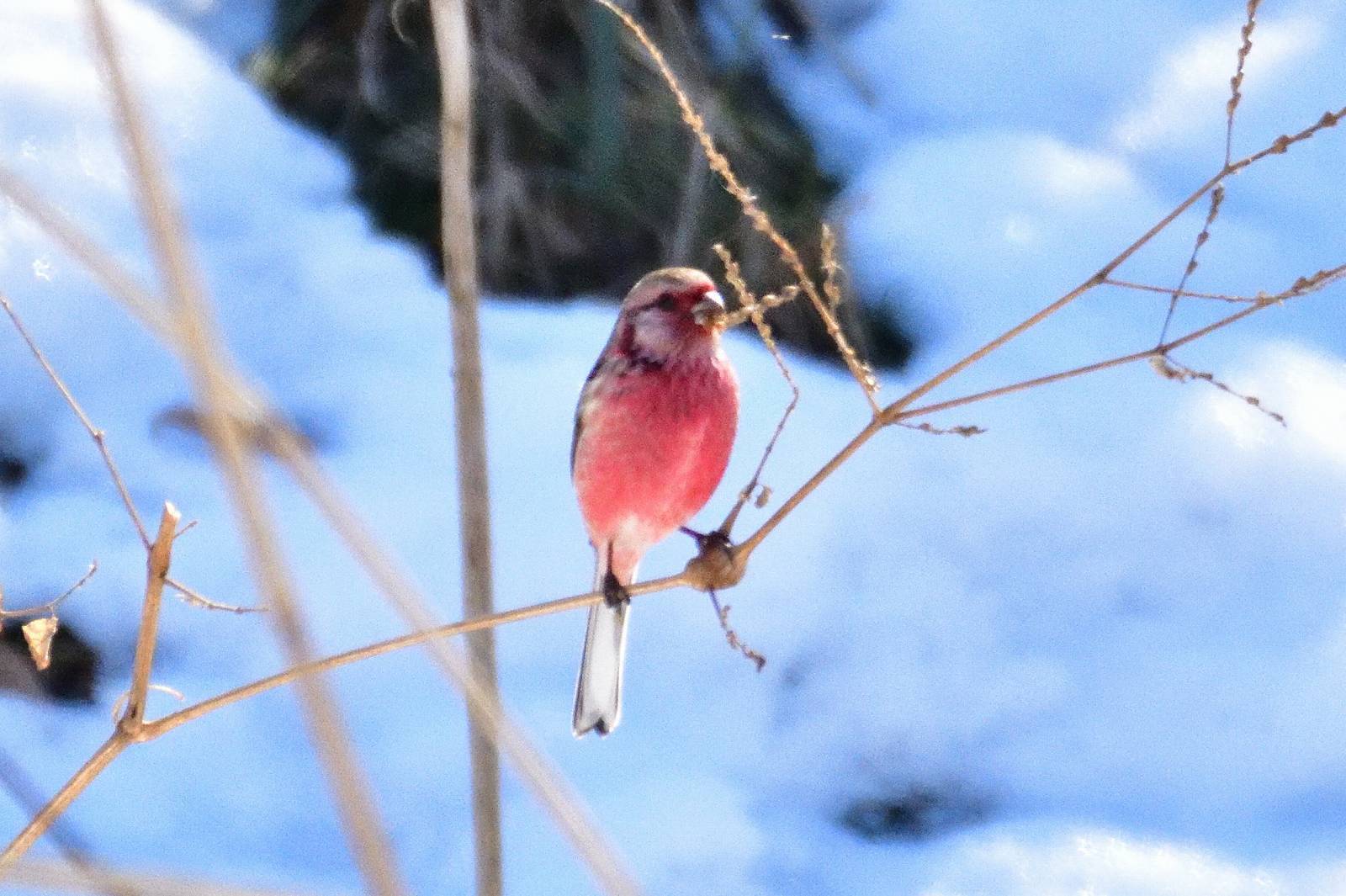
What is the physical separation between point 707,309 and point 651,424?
251 mm

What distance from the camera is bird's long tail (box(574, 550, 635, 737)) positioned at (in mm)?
2408

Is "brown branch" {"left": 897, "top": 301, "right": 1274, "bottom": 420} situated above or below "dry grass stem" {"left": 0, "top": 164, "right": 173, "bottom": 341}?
above

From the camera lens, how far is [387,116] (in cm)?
444

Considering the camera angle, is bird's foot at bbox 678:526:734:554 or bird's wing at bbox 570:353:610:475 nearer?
bird's foot at bbox 678:526:734:554

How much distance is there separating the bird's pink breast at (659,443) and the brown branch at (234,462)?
145cm

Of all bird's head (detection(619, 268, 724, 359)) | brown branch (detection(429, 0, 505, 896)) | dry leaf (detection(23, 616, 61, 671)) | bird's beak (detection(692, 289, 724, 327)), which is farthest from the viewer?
bird's head (detection(619, 268, 724, 359))

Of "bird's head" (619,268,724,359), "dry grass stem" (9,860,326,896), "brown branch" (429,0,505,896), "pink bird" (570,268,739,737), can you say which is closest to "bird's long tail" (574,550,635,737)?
"pink bird" (570,268,739,737)

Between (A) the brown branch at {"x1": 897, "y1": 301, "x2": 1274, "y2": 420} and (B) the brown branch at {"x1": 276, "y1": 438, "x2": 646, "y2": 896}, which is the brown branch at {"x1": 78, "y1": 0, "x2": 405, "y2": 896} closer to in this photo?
(B) the brown branch at {"x1": 276, "y1": 438, "x2": 646, "y2": 896}

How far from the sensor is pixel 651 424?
2260 mm

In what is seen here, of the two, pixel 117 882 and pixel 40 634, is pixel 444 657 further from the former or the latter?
pixel 40 634

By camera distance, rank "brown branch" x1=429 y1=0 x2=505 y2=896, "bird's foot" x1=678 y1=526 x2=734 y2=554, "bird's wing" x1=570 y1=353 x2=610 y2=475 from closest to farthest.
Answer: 1. "brown branch" x1=429 y1=0 x2=505 y2=896
2. "bird's foot" x1=678 y1=526 x2=734 y2=554
3. "bird's wing" x1=570 y1=353 x2=610 y2=475

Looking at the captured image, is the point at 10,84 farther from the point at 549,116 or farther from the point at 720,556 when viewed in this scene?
the point at 720,556

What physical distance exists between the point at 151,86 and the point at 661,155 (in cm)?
131

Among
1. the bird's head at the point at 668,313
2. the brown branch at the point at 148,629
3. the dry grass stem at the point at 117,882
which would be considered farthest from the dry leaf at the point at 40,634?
the bird's head at the point at 668,313
